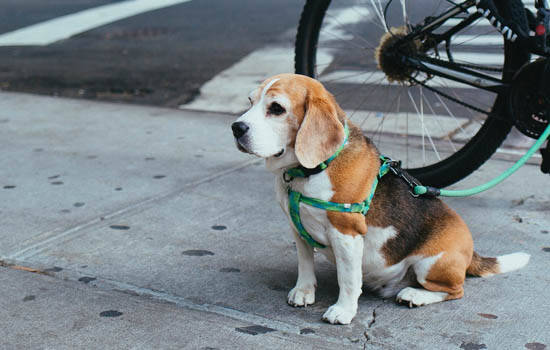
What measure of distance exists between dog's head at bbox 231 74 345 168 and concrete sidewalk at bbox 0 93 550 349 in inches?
26.0

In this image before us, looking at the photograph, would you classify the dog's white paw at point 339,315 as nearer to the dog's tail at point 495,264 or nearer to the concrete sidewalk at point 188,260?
the concrete sidewalk at point 188,260

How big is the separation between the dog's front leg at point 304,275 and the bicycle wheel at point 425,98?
1.09 meters

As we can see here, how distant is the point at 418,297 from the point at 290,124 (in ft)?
2.81

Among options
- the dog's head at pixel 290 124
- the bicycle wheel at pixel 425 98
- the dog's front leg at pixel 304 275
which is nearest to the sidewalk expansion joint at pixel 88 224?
the bicycle wheel at pixel 425 98

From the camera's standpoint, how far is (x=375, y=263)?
281cm

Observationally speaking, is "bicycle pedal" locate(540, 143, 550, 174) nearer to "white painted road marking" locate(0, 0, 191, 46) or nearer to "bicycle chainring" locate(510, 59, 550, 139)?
"bicycle chainring" locate(510, 59, 550, 139)

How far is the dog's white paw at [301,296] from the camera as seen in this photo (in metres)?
2.85

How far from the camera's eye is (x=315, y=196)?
2.65 m

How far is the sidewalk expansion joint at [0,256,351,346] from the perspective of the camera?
2678 millimetres

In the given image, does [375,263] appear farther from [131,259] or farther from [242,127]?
[131,259]

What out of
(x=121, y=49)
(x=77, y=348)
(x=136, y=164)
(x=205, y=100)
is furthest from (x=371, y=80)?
(x=77, y=348)

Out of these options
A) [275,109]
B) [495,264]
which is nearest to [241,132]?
[275,109]

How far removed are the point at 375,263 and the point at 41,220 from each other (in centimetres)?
189

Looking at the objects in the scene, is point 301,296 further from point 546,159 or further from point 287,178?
point 546,159
